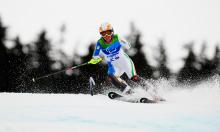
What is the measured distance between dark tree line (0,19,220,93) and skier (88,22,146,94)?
16803 millimetres

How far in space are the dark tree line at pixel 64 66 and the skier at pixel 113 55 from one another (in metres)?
16.8

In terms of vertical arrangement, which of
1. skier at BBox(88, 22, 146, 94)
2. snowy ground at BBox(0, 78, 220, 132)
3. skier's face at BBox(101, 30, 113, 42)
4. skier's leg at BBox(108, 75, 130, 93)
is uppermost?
skier's face at BBox(101, 30, 113, 42)

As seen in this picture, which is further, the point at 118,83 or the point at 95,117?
the point at 118,83

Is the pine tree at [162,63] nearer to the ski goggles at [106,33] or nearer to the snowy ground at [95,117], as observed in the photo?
the ski goggles at [106,33]

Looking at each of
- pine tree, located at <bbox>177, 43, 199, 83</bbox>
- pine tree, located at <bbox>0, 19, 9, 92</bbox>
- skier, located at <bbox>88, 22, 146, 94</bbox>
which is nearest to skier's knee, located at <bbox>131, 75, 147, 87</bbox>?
skier, located at <bbox>88, 22, 146, 94</bbox>

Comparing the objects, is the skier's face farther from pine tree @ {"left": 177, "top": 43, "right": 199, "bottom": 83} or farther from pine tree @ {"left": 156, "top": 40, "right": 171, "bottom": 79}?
pine tree @ {"left": 177, "top": 43, "right": 199, "bottom": 83}

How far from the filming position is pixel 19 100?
25.5ft

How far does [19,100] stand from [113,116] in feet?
7.93

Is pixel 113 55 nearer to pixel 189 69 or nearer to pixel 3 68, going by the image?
pixel 3 68

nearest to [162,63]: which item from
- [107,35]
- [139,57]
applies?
[139,57]

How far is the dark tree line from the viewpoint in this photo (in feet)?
87.1

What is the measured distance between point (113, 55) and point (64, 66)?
20.7 meters

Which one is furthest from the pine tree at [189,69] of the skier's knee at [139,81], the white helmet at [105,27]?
the white helmet at [105,27]

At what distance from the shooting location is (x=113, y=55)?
8.91m
